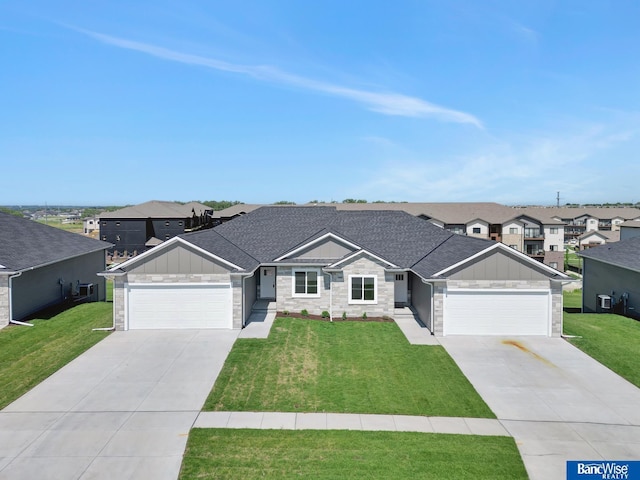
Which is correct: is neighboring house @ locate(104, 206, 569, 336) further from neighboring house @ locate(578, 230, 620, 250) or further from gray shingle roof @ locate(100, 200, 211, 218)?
neighboring house @ locate(578, 230, 620, 250)

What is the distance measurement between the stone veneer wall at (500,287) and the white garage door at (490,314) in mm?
221

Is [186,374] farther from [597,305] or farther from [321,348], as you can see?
[597,305]

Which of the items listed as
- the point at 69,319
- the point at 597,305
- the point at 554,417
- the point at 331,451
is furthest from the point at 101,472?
the point at 597,305

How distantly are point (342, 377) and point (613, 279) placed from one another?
56.8 ft

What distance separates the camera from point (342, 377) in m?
13.9

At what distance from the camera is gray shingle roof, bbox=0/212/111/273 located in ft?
64.0

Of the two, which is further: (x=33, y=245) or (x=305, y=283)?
(x=33, y=245)

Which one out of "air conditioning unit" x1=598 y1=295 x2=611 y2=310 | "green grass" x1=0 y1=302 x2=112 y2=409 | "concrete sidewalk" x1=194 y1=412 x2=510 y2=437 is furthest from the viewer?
"air conditioning unit" x1=598 y1=295 x2=611 y2=310

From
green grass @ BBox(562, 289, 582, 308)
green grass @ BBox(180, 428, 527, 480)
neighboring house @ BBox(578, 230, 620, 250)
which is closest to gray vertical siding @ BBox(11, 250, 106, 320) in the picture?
green grass @ BBox(180, 428, 527, 480)

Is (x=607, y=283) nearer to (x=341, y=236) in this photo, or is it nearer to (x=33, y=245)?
(x=341, y=236)

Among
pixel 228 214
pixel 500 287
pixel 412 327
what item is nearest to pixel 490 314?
pixel 500 287

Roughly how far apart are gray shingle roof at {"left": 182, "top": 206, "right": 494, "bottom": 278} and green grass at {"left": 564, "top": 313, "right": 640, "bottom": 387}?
17.7ft

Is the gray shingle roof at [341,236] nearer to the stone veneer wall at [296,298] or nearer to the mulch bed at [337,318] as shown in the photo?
the stone veneer wall at [296,298]

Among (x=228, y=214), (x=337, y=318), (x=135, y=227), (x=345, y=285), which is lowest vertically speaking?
(x=337, y=318)
